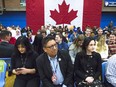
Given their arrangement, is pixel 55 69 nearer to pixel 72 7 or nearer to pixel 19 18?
pixel 72 7

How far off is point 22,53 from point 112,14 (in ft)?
53.8

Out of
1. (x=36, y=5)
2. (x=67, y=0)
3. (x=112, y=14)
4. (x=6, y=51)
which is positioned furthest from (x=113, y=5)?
(x=6, y=51)

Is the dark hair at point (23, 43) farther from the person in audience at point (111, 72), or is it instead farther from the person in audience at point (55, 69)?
the person in audience at point (111, 72)

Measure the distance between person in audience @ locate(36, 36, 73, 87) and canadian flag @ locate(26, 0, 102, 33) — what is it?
8866mm

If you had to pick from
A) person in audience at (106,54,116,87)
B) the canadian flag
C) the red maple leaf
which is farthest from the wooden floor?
the red maple leaf

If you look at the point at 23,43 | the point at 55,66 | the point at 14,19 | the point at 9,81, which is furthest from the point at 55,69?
the point at 14,19

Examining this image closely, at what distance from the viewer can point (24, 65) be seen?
135 inches

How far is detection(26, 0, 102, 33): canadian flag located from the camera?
12.0m

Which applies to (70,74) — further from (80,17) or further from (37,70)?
(80,17)

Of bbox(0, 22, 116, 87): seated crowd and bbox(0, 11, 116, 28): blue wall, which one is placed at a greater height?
bbox(0, 11, 116, 28): blue wall

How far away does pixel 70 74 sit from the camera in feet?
10.5

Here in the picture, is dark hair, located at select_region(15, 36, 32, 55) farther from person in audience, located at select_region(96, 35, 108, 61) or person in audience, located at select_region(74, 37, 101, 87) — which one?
person in audience, located at select_region(96, 35, 108, 61)

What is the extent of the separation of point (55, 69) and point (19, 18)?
1607 cm

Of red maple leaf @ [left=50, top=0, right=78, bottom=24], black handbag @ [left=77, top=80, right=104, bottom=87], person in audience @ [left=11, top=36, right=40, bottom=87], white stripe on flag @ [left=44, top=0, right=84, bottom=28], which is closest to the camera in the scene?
black handbag @ [left=77, top=80, right=104, bottom=87]
